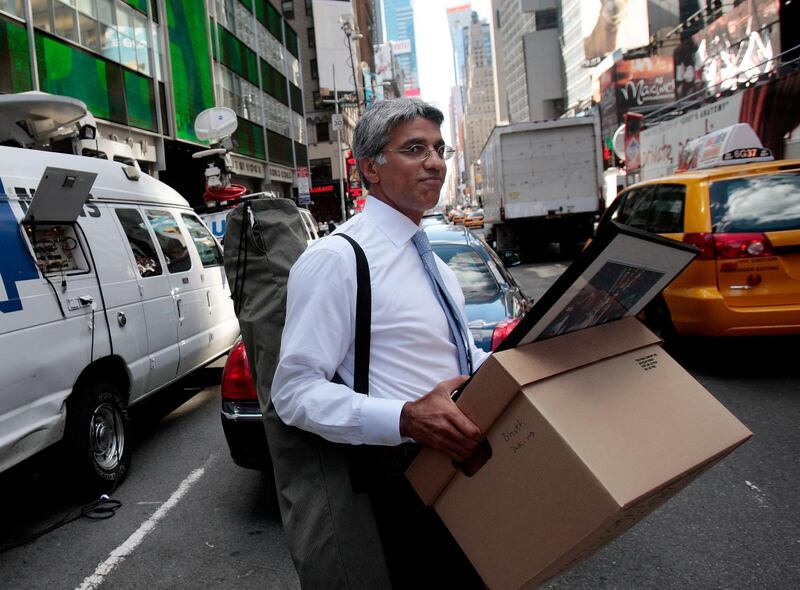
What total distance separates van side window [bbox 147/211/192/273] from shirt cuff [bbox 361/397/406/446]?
190 inches

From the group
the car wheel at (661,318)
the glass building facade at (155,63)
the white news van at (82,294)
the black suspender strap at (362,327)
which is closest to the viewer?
the black suspender strap at (362,327)

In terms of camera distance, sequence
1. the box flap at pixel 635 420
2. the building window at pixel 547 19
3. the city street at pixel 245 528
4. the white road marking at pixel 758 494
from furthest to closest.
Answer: the building window at pixel 547 19 < the white road marking at pixel 758 494 < the city street at pixel 245 528 < the box flap at pixel 635 420

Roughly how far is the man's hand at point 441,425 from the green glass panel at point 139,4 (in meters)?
17.9

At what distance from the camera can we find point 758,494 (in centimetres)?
376

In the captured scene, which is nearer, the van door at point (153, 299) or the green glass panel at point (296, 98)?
the van door at point (153, 299)

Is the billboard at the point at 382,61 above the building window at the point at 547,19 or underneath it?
underneath

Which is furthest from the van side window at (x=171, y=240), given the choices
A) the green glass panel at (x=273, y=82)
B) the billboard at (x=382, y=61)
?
the billboard at (x=382, y=61)

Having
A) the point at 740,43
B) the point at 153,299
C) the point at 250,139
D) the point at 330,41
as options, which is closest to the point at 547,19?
the point at 330,41

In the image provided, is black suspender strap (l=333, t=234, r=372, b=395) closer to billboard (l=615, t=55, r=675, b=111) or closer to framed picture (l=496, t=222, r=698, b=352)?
framed picture (l=496, t=222, r=698, b=352)

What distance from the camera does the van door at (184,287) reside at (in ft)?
19.1

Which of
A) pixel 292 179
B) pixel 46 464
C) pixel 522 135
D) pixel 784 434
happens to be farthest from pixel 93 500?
pixel 292 179

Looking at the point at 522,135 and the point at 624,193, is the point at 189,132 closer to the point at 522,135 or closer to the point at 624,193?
the point at 522,135

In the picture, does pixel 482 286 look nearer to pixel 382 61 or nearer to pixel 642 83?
pixel 642 83

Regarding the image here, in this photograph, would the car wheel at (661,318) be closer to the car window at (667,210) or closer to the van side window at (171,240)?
the car window at (667,210)
